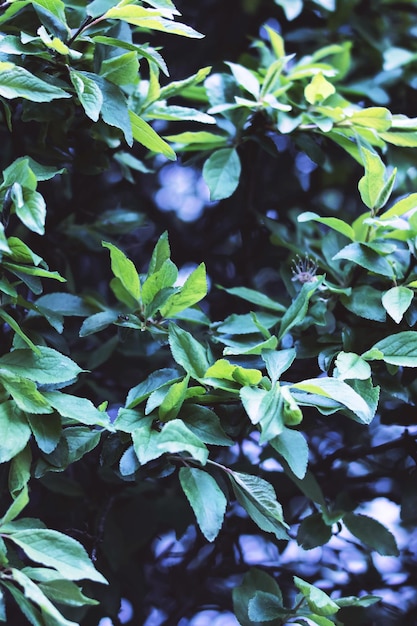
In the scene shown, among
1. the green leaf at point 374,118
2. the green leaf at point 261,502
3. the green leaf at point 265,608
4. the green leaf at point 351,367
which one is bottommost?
the green leaf at point 265,608

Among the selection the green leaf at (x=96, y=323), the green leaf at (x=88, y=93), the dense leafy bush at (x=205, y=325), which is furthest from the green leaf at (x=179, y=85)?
the green leaf at (x=96, y=323)

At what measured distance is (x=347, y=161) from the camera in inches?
38.8

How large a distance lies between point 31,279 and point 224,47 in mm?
566

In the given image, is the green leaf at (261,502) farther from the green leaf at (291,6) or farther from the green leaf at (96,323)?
the green leaf at (291,6)

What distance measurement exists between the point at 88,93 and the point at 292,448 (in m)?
0.31

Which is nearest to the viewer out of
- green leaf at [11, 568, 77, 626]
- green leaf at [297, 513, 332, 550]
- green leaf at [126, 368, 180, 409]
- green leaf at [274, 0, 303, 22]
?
green leaf at [11, 568, 77, 626]

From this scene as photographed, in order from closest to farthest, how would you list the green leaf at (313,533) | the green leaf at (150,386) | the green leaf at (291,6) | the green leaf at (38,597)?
the green leaf at (38,597)
the green leaf at (150,386)
the green leaf at (313,533)
the green leaf at (291,6)

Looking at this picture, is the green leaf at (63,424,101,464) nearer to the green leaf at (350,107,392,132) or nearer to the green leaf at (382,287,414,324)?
the green leaf at (382,287,414,324)

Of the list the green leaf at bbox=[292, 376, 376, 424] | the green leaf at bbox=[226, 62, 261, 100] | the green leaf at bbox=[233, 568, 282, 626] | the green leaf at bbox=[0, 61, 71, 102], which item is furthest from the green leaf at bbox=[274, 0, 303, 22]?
the green leaf at bbox=[233, 568, 282, 626]

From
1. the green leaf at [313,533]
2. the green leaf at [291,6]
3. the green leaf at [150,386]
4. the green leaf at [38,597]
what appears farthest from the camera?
the green leaf at [291,6]

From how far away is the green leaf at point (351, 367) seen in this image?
53 cm

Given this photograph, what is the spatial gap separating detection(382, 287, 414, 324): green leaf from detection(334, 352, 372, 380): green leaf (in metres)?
0.05

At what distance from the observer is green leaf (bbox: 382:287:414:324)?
556 millimetres

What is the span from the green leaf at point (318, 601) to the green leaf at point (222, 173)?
35cm
